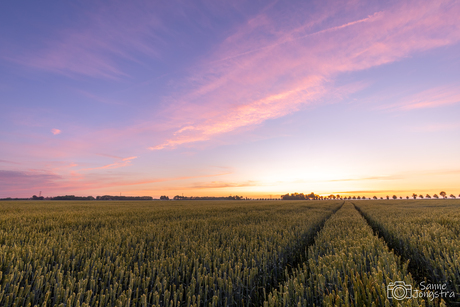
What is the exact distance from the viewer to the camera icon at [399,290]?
2576 mm

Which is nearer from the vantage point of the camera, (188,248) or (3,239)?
(188,248)

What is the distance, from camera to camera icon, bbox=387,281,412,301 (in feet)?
8.45

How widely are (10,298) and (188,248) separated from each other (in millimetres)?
3476

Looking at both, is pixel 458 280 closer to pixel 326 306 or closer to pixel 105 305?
pixel 326 306

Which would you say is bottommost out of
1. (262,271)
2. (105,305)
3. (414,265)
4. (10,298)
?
(414,265)

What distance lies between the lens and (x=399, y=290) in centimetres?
269

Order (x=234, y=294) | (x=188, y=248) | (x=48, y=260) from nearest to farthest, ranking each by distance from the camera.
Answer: (x=234, y=294) → (x=48, y=260) → (x=188, y=248)

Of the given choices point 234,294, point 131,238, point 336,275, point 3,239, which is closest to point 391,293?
point 336,275

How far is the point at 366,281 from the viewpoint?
2.97 m

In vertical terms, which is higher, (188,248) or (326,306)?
(326,306)

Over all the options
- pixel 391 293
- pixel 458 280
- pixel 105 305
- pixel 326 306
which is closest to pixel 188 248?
pixel 105 305

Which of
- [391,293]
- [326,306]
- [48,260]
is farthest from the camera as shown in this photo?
[48,260]

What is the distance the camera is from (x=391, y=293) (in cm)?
263

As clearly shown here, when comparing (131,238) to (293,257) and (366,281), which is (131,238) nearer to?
(293,257)
